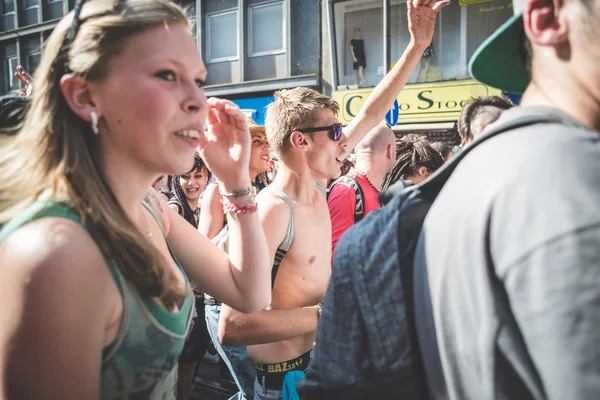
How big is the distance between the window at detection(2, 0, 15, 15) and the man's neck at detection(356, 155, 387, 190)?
23.5 m

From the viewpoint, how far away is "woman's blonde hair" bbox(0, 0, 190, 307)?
1146mm

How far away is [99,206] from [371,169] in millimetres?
3406

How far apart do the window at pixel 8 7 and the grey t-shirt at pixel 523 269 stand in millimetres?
26118

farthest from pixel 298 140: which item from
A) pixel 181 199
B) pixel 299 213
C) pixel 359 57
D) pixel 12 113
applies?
pixel 359 57

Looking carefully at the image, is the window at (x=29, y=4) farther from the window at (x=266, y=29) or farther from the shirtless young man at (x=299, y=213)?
the shirtless young man at (x=299, y=213)

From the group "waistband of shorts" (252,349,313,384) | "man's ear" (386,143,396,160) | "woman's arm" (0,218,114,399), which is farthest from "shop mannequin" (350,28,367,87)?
"woman's arm" (0,218,114,399)

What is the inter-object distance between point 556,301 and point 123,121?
3.63ft

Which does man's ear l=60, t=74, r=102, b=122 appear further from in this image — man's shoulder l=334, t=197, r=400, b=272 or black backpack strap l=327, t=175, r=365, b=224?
black backpack strap l=327, t=175, r=365, b=224

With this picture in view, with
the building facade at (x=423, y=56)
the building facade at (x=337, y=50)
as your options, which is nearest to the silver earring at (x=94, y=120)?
the building facade at (x=423, y=56)

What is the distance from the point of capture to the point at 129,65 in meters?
1.23

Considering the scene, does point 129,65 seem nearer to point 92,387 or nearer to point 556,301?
point 92,387

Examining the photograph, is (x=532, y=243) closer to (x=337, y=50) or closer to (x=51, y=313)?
(x=51, y=313)

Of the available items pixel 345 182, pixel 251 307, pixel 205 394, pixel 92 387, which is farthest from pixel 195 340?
pixel 92 387

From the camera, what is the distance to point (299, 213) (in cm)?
252
